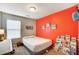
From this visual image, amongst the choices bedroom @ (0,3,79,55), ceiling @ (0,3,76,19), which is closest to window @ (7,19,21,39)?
bedroom @ (0,3,79,55)

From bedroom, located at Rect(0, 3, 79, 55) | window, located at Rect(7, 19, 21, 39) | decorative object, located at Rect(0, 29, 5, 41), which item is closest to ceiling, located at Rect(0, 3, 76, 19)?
bedroom, located at Rect(0, 3, 79, 55)

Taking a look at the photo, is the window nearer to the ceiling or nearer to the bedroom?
the bedroom

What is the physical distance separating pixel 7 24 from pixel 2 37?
0.69ft

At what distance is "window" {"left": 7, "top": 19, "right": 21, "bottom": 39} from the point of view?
1.29 m

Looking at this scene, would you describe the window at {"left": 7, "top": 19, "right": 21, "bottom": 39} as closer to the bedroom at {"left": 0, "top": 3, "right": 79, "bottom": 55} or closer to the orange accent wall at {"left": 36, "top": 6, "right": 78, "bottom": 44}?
the bedroom at {"left": 0, "top": 3, "right": 79, "bottom": 55}

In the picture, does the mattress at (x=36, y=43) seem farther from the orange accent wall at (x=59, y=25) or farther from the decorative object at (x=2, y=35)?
the decorative object at (x=2, y=35)

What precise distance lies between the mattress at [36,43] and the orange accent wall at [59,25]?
0.08m

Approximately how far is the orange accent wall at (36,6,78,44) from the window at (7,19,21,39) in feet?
1.04

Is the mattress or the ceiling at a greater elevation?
the ceiling

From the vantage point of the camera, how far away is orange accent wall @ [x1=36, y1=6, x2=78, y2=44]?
1232 millimetres

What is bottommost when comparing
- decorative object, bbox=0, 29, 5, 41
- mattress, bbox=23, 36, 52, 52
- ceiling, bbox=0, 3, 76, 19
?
mattress, bbox=23, 36, 52, 52

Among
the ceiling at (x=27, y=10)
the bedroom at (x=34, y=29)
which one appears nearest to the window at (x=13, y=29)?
the bedroom at (x=34, y=29)

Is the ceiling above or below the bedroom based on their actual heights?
above
